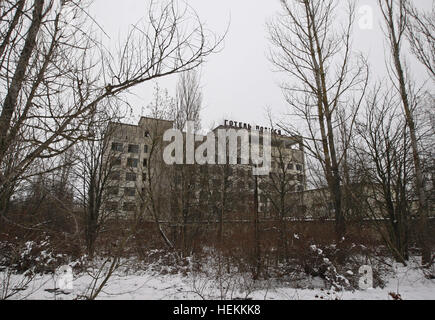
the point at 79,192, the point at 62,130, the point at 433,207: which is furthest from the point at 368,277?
the point at 79,192

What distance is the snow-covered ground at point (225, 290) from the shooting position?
209 inches

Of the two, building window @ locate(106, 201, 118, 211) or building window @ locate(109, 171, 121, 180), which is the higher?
building window @ locate(109, 171, 121, 180)

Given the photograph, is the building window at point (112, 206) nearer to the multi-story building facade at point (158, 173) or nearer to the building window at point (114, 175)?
the multi-story building facade at point (158, 173)

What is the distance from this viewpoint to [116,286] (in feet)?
22.0

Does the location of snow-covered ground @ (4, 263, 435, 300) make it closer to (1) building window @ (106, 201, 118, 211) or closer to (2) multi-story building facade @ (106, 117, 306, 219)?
(2) multi-story building facade @ (106, 117, 306, 219)

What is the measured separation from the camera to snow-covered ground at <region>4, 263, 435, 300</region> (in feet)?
17.4

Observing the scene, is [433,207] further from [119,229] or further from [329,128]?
[119,229]

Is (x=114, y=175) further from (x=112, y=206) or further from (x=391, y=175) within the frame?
(x=391, y=175)

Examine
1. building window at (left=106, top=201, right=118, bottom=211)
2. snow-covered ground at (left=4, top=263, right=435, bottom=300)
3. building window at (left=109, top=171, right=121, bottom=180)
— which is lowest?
snow-covered ground at (left=4, top=263, right=435, bottom=300)

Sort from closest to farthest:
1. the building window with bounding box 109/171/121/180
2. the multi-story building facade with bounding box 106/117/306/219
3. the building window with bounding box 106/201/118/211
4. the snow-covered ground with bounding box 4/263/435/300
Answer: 1. the snow-covered ground with bounding box 4/263/435/300
2. the multi-story building facade with bounding box 106/117/306/219
3. the building window with bounding box 106/201/118/211
4. the building window with bounding box 109/171/121/180

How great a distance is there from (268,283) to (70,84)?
6.61 metres

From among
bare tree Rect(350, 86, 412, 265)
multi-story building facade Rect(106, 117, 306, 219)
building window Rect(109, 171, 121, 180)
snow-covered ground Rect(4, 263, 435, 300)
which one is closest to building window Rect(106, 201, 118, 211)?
multi-story building facade Rect(106, 117, 306, 219)

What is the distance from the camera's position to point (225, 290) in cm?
587

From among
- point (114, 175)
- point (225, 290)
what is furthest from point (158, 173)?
point (225, 290)
